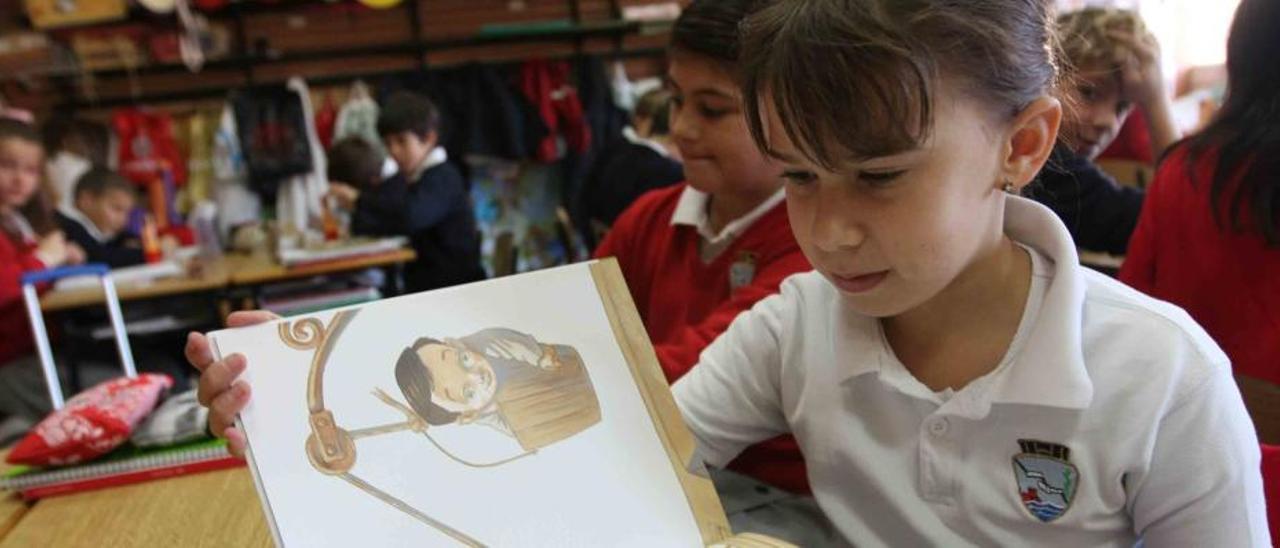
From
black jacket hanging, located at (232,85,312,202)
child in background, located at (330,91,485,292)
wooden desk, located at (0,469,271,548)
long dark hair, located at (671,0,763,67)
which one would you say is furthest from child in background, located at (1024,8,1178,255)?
black jacket hanging, located at (232,85,312,202)

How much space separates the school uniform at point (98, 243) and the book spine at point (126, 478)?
2799 mm

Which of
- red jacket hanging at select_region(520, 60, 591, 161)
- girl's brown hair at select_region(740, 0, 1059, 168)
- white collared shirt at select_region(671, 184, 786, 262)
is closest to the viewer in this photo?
girl's brown hair at select_region(740, 0, 1059, 168)

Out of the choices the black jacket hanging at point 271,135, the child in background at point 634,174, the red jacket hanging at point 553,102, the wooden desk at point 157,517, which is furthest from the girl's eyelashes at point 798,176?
the black jacket hanging at point 271,135

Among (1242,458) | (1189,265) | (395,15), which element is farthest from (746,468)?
(395,15)

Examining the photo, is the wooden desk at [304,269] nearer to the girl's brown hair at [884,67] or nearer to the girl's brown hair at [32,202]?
the girl's brown hair at [32,202]

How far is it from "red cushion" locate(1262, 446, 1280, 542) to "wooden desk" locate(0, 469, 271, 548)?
3.08ft

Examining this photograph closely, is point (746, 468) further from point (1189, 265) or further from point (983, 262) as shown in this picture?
point (1189, 265)

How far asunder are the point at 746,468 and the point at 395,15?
15.4 feet

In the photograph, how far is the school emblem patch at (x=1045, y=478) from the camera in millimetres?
743

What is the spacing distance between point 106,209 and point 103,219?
50 mm

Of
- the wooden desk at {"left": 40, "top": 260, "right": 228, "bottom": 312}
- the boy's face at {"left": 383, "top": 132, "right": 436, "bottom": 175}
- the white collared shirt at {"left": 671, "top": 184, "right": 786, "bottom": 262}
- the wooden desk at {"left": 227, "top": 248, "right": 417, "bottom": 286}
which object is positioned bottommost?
the wooden desk at {"left": 227, "top": 248, "right": 417, "bottom": 286}

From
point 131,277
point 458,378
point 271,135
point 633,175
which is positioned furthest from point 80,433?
point 271,135

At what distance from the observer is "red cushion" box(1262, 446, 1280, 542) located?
29.6 inches

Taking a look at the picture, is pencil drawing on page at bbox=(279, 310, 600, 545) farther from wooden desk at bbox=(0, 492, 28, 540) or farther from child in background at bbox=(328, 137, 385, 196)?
child in background at bbox=(328, 137, 385, 196)
